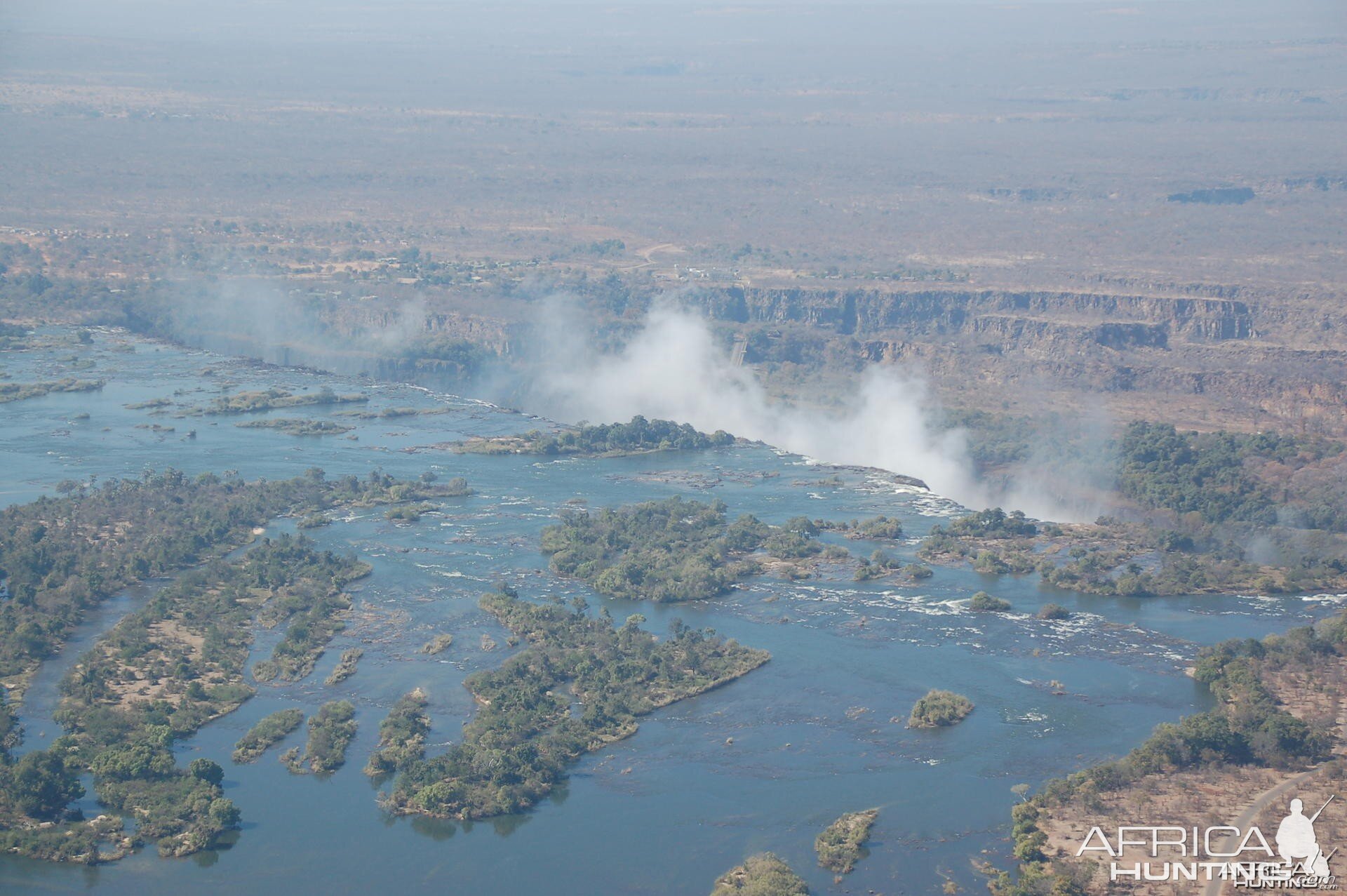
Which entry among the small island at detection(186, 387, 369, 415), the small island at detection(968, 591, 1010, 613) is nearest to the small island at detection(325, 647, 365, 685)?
the small island at detection(968, 591, 1010, 613)

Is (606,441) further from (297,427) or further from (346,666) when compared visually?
(346,666)

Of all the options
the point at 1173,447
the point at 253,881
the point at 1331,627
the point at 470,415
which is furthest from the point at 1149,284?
the point at 253,881

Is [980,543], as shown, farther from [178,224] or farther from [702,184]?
[702,184]

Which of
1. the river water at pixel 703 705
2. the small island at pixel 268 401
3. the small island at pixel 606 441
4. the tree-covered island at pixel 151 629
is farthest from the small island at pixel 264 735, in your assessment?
the small island at pixel 268 401

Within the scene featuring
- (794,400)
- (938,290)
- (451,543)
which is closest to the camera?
(451,543)

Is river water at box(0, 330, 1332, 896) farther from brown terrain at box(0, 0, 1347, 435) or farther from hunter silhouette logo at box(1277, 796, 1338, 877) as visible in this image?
brown terrain at box(0, 0, 1347, 435)

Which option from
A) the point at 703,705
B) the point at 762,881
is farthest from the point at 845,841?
the point at 703,705
